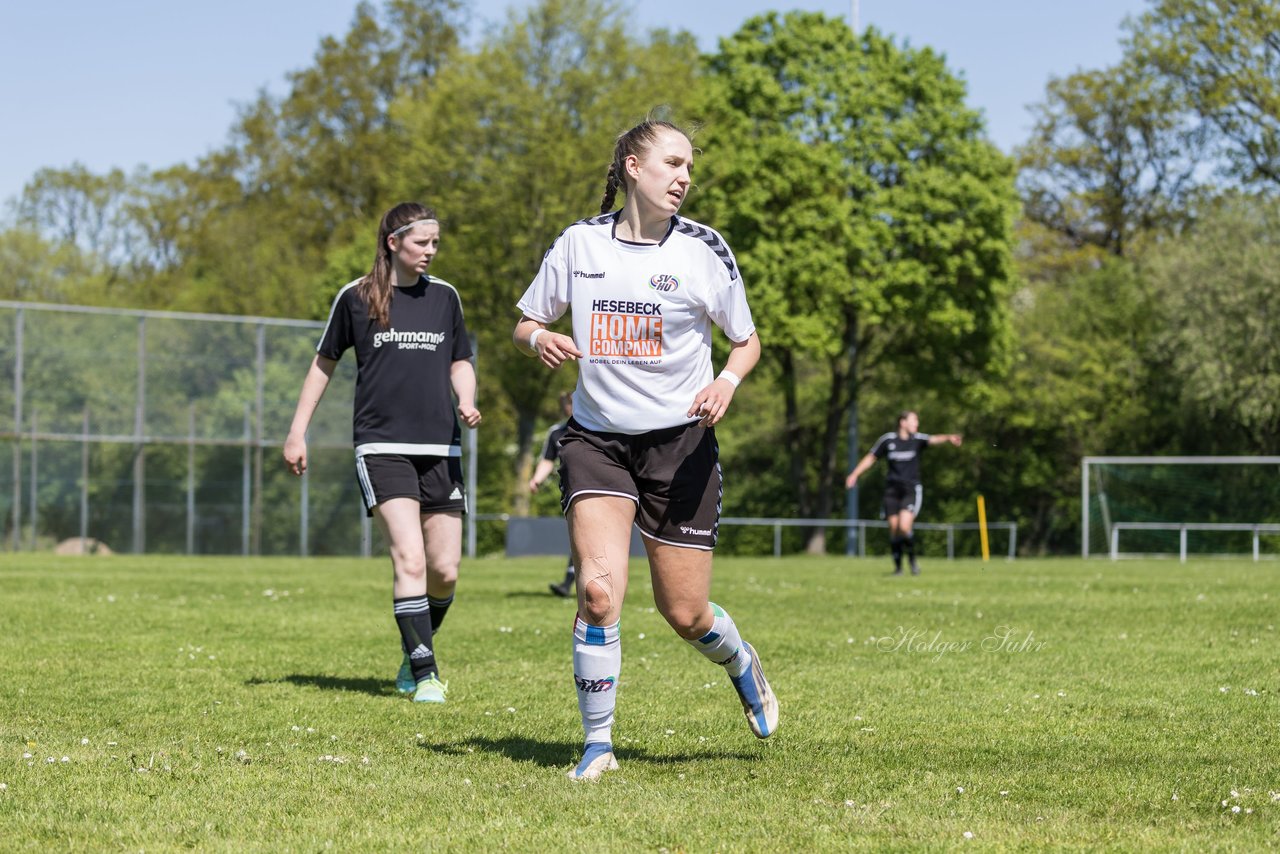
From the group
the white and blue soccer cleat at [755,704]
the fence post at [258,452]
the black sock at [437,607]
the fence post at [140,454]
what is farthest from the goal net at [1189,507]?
the white and blue soccer cleat at [755,704]

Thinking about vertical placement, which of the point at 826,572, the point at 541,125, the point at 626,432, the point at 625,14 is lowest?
the point at 826,572

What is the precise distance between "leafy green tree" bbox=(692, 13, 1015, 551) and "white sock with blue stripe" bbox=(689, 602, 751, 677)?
3285 cm

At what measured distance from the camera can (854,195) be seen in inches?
1628

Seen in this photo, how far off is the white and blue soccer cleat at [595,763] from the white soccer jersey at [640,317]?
1.13 meters

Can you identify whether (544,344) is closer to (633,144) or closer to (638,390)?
(638,390)

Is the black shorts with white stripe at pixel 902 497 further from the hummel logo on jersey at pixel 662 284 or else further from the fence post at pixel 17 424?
the fence post at pixel 17 424

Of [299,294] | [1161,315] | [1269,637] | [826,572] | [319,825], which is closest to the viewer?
[319,825]

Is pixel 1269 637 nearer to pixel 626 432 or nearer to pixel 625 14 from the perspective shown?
pixel 626 432

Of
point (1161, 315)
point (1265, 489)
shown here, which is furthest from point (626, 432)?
point (1161, 315)

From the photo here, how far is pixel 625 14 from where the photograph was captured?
40812 mm

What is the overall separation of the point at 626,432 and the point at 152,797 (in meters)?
2.01

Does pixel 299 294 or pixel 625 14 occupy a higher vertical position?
pixel 625 14

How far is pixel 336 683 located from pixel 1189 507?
27.4 m

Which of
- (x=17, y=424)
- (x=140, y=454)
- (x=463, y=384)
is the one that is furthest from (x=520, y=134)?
(x=463, y=384)
